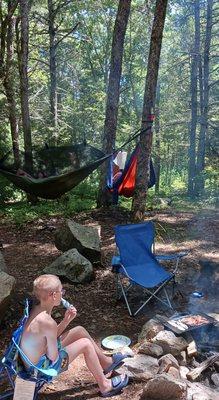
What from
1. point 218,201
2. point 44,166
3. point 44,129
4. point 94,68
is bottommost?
point 218,201

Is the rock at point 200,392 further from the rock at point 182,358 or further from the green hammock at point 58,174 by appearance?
the green hammock at point 58,174

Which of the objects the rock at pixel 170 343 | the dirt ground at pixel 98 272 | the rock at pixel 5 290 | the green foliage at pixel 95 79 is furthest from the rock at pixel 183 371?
the green foliage at pixel 95 79

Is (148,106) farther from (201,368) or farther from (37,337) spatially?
(37,337)

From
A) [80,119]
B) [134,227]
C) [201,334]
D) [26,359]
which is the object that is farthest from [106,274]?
[80,119]

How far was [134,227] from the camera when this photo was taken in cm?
386

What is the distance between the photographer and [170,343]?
2.59 metres

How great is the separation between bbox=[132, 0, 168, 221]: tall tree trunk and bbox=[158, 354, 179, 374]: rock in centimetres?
327

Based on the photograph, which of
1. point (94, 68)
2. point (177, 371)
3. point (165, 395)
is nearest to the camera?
point (165, 395)

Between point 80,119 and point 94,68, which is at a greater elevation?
point 94,68

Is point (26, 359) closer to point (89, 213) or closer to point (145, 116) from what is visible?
point (145, 116)

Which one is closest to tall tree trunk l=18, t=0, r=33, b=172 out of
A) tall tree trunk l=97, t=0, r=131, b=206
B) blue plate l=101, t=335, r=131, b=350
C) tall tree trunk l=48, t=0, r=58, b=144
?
tall tree trunk l=97, t=0, r=131, b=206

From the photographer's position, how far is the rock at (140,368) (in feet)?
7.85

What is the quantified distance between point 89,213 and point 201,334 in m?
4.07

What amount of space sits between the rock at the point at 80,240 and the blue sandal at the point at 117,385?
2.09 metres
